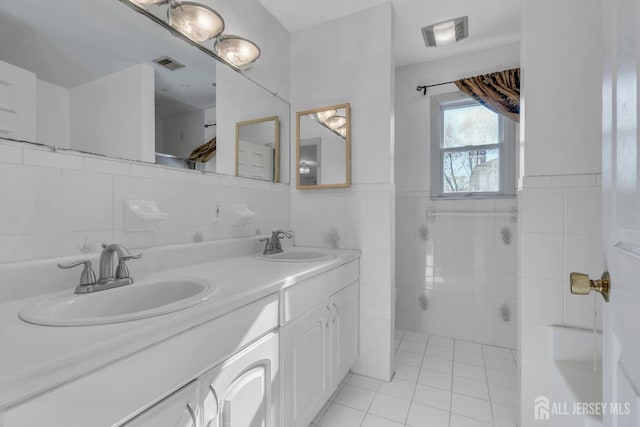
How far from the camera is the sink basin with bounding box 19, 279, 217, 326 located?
0.65m

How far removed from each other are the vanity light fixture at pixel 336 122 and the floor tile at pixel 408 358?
1750mm

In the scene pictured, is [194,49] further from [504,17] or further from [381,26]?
[504,17]

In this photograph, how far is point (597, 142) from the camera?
1.21 meters

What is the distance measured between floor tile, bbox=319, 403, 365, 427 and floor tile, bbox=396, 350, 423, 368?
683mm

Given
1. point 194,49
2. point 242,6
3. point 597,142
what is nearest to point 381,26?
point 242,6

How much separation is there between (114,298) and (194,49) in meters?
1.24

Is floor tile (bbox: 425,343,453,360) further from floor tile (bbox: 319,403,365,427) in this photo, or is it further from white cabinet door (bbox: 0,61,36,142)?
white cabinet door (bbox: 0,61,36,142)

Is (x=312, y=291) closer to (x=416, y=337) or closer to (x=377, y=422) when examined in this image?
(x=377, y=422)

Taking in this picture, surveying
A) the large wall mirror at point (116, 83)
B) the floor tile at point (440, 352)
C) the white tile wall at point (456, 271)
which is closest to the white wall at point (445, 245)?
the white tile wall at point (456, 271)

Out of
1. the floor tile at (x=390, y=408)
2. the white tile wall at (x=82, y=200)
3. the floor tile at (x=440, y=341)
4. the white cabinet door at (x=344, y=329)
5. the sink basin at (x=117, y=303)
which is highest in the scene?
the white tile wall at (x=82, y=200)

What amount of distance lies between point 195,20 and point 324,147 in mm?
1014

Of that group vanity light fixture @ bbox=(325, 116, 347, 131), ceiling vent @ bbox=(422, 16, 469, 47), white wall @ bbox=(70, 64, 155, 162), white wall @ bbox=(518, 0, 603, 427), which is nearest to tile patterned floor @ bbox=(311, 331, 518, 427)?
white wall @ bbox=(518, 0, 603, 427)

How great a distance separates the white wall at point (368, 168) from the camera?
1.84 m

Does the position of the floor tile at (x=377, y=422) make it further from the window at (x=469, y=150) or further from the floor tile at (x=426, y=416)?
the window at (x=469, y=150)
